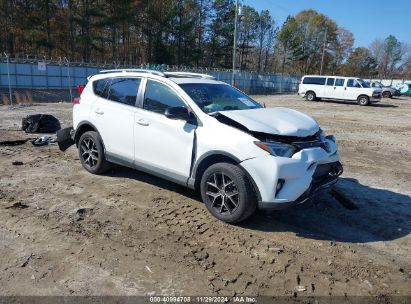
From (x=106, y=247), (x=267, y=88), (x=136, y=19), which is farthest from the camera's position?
(x=136, y=19)

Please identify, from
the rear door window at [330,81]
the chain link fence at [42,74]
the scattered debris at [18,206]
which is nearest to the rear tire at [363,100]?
the rear door window at [330,81]

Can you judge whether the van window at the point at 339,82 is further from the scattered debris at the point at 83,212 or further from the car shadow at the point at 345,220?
the scattered debris at the point at 83,212

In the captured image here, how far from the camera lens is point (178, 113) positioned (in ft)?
14.9

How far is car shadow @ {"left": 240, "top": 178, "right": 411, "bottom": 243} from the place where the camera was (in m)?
4.32

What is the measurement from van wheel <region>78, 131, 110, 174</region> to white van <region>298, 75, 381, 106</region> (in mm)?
24607

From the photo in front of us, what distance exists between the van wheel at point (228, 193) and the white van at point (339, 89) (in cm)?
2502

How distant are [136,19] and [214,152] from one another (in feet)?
171

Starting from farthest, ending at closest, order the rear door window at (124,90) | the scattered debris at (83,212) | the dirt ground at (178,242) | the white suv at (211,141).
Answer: the rear door window at (124,90)
the scattered debris at (83,212)
the white suv at (211,141)
the dirt ground at (178,242)

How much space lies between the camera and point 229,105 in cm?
506

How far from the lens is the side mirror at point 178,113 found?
179 inches

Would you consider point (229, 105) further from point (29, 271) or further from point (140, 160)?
point (29, 271)

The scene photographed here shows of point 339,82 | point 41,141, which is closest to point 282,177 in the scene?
point 41,141

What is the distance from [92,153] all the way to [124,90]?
1.28 metres

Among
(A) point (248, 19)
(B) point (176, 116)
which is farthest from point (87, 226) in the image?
(A) point (248, 19)
